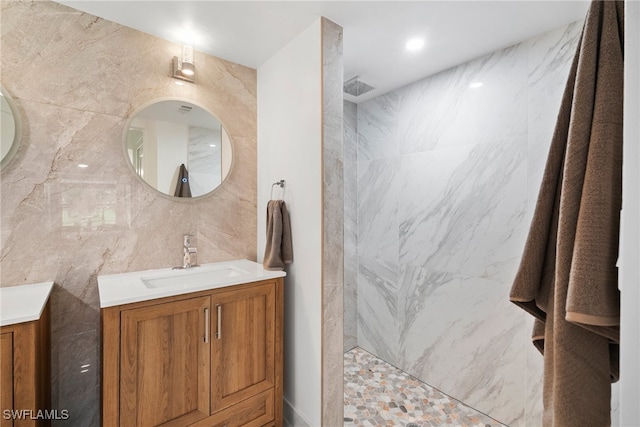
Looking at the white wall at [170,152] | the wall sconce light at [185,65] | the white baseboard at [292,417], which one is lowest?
the white baseboard at [292,417]

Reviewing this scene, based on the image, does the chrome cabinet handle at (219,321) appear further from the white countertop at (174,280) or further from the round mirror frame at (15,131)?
the round mirror frame at (15,131)

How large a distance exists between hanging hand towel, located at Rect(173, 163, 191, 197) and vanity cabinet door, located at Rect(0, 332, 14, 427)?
3.43 ft

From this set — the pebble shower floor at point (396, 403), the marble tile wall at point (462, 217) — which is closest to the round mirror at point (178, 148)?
the marble tile wall at point (462, 217)

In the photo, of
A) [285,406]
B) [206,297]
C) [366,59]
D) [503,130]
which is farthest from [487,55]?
[285,406]

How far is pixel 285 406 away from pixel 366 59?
2.35 meters

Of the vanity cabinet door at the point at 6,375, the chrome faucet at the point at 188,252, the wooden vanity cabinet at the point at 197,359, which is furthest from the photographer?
the chrome faucet at the point at 188,252

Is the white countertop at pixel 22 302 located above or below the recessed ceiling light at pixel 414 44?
below

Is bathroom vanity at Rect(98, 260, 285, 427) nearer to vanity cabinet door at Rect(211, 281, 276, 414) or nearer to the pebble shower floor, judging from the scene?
vanity cabinet door at Rect(211, 281, 276, 414)

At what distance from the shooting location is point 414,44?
6.43 feet

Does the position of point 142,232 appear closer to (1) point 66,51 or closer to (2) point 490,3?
(1) point 66,51

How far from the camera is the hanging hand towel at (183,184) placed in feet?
6.48

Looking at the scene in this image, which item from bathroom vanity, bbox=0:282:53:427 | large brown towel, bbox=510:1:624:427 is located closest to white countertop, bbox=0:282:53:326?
bathroom vanity, bbox=0:282:53:427

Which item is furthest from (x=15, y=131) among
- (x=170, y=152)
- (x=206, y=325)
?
(x=206, y=325)

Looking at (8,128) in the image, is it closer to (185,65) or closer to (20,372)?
(185,65)
